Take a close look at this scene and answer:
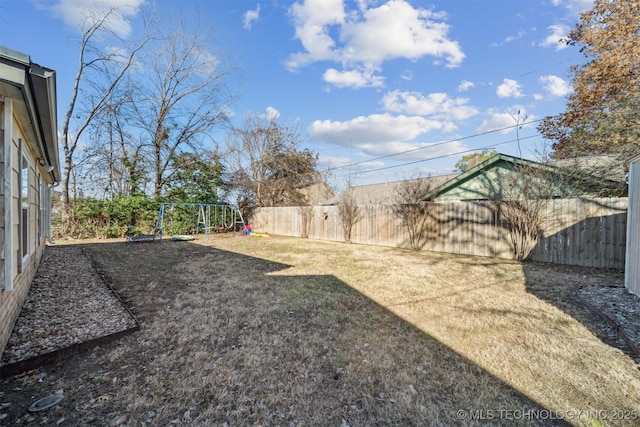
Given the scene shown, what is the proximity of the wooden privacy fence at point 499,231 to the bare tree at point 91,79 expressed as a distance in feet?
38.1

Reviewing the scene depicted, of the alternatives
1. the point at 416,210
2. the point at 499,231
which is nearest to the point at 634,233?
the point at 499,231

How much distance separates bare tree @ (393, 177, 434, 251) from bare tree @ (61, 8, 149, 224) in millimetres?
13422

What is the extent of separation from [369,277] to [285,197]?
1446cm

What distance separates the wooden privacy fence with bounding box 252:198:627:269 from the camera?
5.94 m

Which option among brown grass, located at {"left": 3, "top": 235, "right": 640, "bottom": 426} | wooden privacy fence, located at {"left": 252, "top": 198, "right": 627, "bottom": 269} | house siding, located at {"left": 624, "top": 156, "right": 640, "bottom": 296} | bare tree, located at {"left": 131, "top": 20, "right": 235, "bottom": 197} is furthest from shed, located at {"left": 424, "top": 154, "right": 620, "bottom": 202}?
bare tree, located at {"left": 131, "top": 20, "right": 235, "bottom": 197}

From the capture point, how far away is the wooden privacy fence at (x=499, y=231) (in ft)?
19.5

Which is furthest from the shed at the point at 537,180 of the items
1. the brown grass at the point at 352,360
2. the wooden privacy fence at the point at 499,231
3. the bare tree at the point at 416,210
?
the brown grass at the point at 352,360

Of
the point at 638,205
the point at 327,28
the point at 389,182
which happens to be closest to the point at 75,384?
the point at 638,205

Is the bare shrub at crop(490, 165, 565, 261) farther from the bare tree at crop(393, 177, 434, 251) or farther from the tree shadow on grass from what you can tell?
the tree shadow on grass

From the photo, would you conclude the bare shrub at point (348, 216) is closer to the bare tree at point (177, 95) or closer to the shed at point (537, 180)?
the shed at point (537, 180)

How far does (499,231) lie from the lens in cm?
742

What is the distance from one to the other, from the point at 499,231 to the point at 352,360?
7.04 metres

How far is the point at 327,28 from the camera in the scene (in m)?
9.62

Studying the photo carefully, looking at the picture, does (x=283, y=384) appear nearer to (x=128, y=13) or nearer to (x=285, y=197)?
(x=128, y=13)
